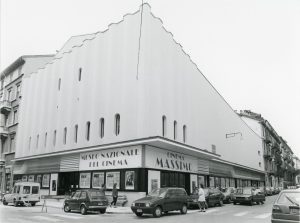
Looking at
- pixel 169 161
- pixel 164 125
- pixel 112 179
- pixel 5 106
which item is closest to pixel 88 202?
pixel 112 179

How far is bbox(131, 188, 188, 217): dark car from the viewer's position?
58.5 feet

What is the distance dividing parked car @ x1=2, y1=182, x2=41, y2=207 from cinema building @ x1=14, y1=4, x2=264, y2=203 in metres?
4.70

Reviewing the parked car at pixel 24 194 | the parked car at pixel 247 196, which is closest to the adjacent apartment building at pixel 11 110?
the parked car at pixel 24 194

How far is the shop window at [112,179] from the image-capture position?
26359mm

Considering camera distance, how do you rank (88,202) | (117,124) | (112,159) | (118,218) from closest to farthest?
(118,218), (88,202), (112,159), (117,124)

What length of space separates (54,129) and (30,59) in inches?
536

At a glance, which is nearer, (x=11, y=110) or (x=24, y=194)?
(x=24, y=194)

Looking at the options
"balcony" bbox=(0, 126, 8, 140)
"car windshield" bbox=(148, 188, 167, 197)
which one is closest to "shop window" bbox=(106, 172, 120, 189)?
"car windshield" bbox=(148, 188, 167, 197)

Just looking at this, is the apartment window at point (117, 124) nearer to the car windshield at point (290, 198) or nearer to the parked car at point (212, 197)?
the parked car at point (212, 197)

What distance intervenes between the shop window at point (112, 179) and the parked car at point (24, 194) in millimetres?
5590

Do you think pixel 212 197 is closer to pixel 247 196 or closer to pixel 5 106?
pixel 247 196

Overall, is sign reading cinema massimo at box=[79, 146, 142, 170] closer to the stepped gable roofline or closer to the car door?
the car door

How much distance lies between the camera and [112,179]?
88.0ft

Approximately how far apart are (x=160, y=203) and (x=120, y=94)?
12220mm
